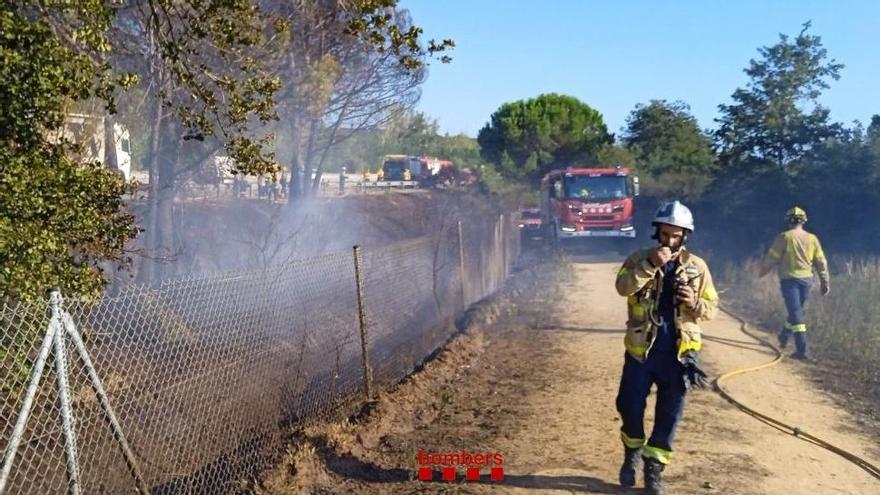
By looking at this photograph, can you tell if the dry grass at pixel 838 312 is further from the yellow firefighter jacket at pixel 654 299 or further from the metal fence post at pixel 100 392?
the metal fence post at pixel 100 392

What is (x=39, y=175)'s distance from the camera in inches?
191

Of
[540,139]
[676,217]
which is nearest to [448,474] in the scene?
[676,217]

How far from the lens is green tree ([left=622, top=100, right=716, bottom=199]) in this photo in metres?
36.1

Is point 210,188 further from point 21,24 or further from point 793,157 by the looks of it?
point 21,24

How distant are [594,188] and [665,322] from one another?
22.0 metres

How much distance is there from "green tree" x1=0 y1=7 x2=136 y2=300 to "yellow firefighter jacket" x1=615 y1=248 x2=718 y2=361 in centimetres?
345

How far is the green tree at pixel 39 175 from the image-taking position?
4.68 m

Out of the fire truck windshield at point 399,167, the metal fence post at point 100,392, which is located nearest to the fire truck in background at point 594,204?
the metal fence post at point 100,392

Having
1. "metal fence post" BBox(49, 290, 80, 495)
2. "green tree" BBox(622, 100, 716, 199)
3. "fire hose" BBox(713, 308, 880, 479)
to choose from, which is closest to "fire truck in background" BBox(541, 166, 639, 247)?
"green tree" BBox(622, 100, 716, 199)

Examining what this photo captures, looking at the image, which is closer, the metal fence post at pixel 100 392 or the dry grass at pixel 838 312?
the metal fence post at pixel 100 392

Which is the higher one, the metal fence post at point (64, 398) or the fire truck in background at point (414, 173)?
the fire truck in background at point (414, 173)

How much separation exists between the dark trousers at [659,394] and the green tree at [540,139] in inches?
1678

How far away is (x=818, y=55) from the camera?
26.5 metres

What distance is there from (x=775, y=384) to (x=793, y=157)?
66.9 ft
